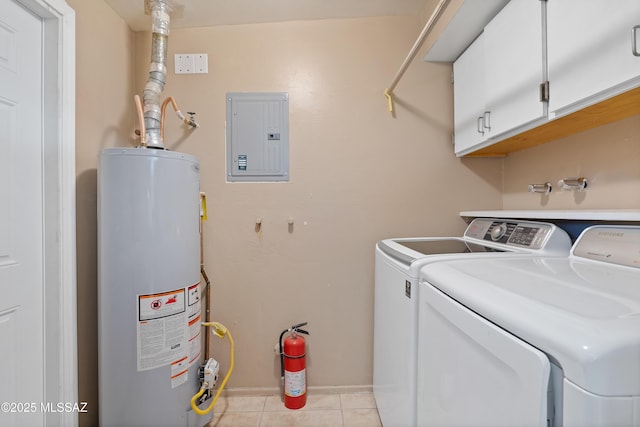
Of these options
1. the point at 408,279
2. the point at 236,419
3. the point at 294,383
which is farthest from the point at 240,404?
the point at 408,279

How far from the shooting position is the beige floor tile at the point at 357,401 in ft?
5.23

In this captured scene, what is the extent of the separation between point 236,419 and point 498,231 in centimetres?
184

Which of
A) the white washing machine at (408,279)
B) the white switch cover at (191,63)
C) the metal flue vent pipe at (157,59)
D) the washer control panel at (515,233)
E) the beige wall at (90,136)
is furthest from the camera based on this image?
the white switch cover at (191,63)

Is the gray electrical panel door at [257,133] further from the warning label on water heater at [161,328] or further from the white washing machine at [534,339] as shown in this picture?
the white washing machine at [534,339]

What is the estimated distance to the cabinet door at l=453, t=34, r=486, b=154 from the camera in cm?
136

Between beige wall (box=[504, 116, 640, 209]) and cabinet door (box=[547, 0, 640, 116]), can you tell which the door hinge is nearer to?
cabinet door (box=[547, 0, 640, 116])

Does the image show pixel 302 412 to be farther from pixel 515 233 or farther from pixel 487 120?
pixel 487 120

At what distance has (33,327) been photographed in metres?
1.12

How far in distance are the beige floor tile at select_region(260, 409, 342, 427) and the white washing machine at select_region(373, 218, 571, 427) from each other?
0.30 m

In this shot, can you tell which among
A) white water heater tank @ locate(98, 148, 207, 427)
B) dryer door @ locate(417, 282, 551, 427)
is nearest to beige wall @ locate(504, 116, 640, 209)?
dryer door @ locate(417, 282, 551, 427)

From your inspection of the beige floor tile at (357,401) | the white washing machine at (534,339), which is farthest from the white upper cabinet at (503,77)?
the beige floor tile at (357,401)

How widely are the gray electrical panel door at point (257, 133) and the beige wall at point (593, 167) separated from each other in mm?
1477

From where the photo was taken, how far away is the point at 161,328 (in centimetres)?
→ 119

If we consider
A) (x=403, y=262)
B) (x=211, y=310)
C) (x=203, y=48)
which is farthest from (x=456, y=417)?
(x=203, y=48)
